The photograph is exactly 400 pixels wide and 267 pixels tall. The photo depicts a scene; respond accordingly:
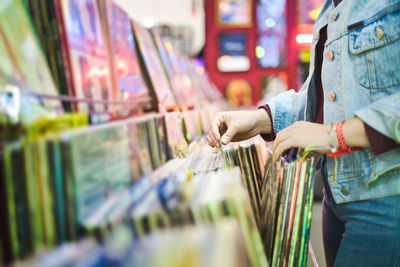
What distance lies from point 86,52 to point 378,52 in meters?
0.80

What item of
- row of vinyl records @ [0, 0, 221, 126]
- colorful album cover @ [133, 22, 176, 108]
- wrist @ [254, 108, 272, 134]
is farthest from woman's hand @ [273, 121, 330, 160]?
colorful album cover @ [133, 22, 176, 108]

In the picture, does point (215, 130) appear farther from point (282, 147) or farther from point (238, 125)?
point (282, 147)

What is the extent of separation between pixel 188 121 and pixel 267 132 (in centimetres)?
41

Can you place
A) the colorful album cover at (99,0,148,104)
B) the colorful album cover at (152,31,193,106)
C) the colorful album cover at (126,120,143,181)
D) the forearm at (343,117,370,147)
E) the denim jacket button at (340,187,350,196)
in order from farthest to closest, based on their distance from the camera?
the colorful album cover at (152,31,193,106)
the colorful album cover at (99,0,148,104)
the denim jacket button at (340,187,350,196)
the forearm at (343,117,370,147)
the colorful album cover at (126,120,143,181)

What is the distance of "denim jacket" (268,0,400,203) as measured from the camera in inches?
30.0

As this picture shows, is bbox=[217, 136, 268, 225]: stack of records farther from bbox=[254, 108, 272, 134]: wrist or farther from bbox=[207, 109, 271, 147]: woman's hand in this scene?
bbox=[254, 108, 272, 134]: wrist

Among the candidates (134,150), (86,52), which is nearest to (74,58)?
(86,52)

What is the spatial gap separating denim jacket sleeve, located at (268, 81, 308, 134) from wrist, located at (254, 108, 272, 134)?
0.02 metres

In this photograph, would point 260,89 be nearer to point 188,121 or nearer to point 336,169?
point 188,121

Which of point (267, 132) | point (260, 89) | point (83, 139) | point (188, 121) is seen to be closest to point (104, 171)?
point (83, 139)

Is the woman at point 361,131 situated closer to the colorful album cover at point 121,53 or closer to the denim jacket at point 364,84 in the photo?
the denim jacket at point 364,84

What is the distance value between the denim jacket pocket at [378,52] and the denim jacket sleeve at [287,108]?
0.29 meters

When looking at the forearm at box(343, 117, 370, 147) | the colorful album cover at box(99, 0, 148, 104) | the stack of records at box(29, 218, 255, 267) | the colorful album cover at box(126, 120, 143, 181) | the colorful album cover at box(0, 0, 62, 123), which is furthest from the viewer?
the colorful album cover at box(99, 0, 148, 104)

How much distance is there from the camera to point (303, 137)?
2.52 feet
